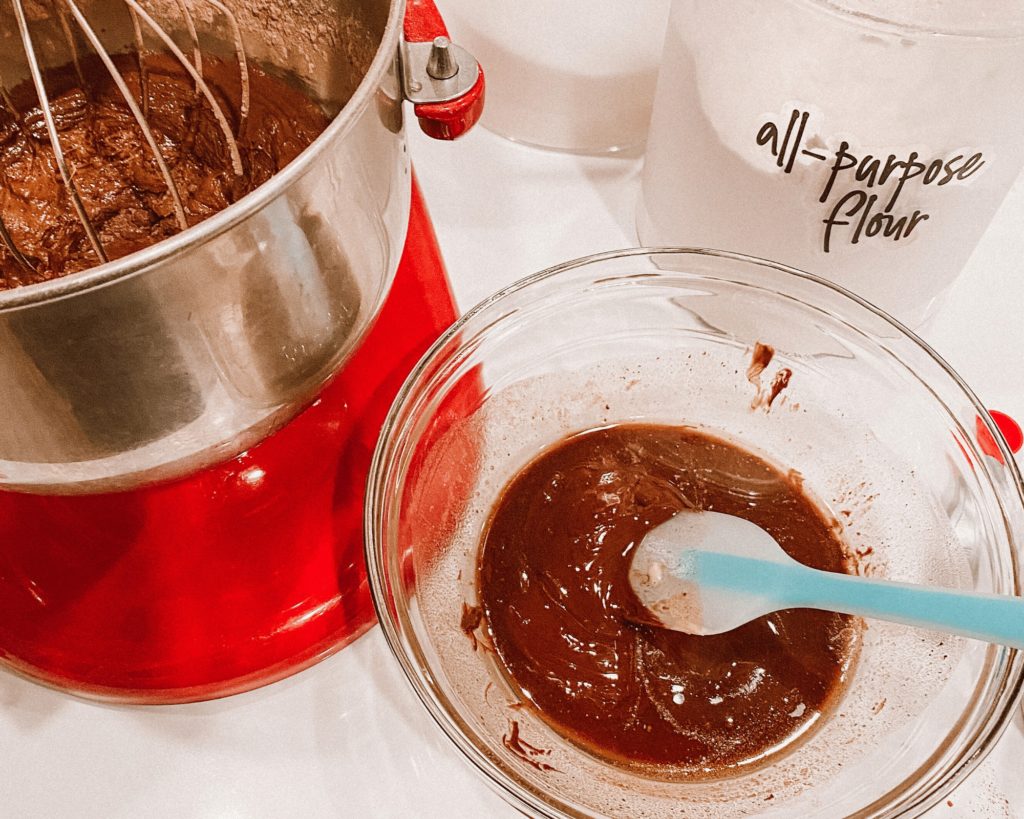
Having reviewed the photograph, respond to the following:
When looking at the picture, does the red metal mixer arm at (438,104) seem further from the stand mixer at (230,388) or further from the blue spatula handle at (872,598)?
the blue spatula handle at (872,598)

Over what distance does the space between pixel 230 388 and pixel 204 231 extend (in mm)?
101

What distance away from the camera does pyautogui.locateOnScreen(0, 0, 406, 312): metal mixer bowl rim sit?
0.30 meters

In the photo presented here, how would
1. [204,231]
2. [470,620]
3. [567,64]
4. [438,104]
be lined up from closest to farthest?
[204,231], [438,104], [470,620], [567,64]

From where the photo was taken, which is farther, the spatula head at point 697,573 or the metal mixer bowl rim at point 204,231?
the spatula head at point 697,573

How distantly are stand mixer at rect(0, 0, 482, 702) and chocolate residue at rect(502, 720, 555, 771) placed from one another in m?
0.11

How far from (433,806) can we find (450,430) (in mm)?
224

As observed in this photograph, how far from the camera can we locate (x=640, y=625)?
54 cm

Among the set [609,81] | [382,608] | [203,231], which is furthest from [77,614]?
[609,81]

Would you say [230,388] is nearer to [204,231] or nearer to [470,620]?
[204,231]

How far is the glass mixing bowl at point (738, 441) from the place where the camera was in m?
0.49

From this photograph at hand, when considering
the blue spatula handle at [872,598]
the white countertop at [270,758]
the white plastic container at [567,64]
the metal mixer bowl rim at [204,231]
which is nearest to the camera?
the metal mixer bowl rim at [204,231]

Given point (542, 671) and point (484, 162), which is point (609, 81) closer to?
point (484, 162)

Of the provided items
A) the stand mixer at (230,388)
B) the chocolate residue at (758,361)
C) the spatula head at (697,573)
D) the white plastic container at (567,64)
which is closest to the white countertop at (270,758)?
the stand mixer at (230,388)

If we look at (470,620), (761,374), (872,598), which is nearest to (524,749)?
(470,620)
